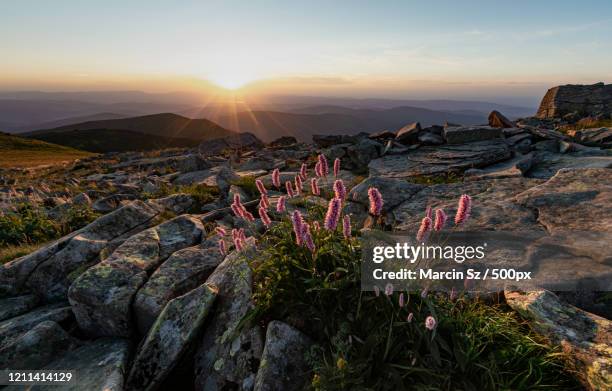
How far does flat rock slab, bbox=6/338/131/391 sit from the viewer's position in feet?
13.9

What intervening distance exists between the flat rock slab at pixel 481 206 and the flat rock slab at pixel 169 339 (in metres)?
3.65

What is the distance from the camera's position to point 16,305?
6199 millimetres

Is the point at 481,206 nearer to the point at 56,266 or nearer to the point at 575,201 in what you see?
the point at 575,201

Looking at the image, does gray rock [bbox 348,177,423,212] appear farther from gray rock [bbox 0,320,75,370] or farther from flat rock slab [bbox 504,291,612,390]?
gray rock [bbox 0,320,75,370]

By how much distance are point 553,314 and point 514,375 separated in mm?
938

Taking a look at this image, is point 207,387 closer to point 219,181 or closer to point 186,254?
point 186,254

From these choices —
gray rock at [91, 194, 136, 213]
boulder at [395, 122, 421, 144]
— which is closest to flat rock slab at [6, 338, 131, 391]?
gray rock at [91, 194, 136, 213]

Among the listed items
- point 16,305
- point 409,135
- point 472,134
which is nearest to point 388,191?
point 16,305

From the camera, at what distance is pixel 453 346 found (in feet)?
11.6

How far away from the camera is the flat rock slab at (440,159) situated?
11.2 m

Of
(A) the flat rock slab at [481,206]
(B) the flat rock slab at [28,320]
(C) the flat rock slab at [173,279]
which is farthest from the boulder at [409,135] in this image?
(B) the flat rock slab at [28,320]

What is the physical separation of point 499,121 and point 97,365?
18.7 m

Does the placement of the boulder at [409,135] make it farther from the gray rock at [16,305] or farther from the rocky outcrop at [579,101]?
the rocky outcrop at [579,101]

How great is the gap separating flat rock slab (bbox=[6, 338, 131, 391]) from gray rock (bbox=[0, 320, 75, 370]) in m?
0.18
